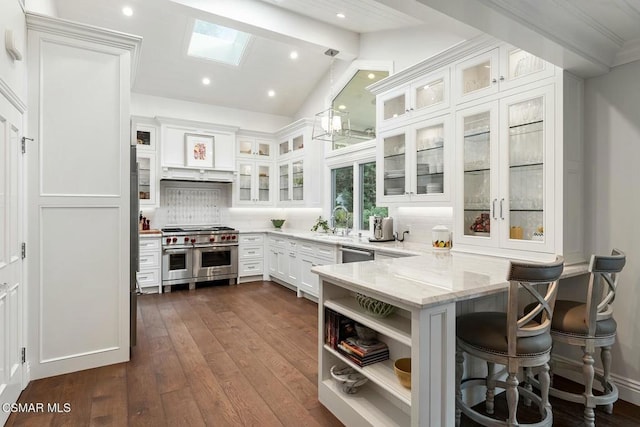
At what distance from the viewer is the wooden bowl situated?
1798 mm

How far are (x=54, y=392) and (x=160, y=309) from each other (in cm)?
203

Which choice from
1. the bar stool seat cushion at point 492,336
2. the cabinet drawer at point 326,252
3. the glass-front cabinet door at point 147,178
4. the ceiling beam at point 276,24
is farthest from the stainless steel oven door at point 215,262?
→ the bar stool seat cushion at point 492,336

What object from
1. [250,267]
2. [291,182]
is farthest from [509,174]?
[250,267]

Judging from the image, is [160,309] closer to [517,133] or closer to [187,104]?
[187,104]

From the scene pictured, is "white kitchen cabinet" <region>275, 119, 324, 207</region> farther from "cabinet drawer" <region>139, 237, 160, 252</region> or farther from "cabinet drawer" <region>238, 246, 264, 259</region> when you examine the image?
"cabinet drawer" <region>139, 237, 160, 252</region>

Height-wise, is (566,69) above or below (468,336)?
above

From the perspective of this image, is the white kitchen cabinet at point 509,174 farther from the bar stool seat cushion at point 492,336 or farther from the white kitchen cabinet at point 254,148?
the white kitchen cabinet at point 254,148

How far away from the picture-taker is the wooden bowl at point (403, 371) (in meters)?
1.80

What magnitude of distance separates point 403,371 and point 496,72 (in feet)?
7.97

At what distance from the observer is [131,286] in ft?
9.97

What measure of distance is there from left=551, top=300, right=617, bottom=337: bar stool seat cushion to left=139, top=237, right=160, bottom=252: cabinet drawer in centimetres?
510

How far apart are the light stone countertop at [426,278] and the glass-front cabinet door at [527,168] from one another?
0.89 feet

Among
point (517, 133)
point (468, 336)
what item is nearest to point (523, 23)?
point (517, 133)

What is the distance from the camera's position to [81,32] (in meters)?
2.71
